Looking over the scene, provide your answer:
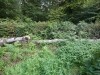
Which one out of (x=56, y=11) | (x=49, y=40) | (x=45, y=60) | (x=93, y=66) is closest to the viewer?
(x=93, y=66)

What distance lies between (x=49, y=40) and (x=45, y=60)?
255 cm

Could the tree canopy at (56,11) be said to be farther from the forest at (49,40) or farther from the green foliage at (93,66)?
the green foliage at (93,66)

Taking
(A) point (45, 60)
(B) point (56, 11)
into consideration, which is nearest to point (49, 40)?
(A) point (45, 60)

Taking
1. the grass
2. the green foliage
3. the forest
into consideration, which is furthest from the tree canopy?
the green foliage

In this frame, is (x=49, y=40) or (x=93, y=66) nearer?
(x=93, y=66)

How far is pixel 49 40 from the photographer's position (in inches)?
271

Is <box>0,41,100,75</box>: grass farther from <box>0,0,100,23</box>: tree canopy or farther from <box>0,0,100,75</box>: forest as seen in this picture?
<box>0,0,100,23</box>: tree canopy

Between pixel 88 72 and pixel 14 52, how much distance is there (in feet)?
8.27

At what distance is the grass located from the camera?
13.3 ft

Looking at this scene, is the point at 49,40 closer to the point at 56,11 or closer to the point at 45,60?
the point at 45,60

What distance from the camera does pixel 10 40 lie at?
683 cm

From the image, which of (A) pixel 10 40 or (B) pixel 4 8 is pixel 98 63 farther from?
(B) pixel 4 8

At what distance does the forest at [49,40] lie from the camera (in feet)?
13.6

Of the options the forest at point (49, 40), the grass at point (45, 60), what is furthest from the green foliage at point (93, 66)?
the grass at point (45, 60)
